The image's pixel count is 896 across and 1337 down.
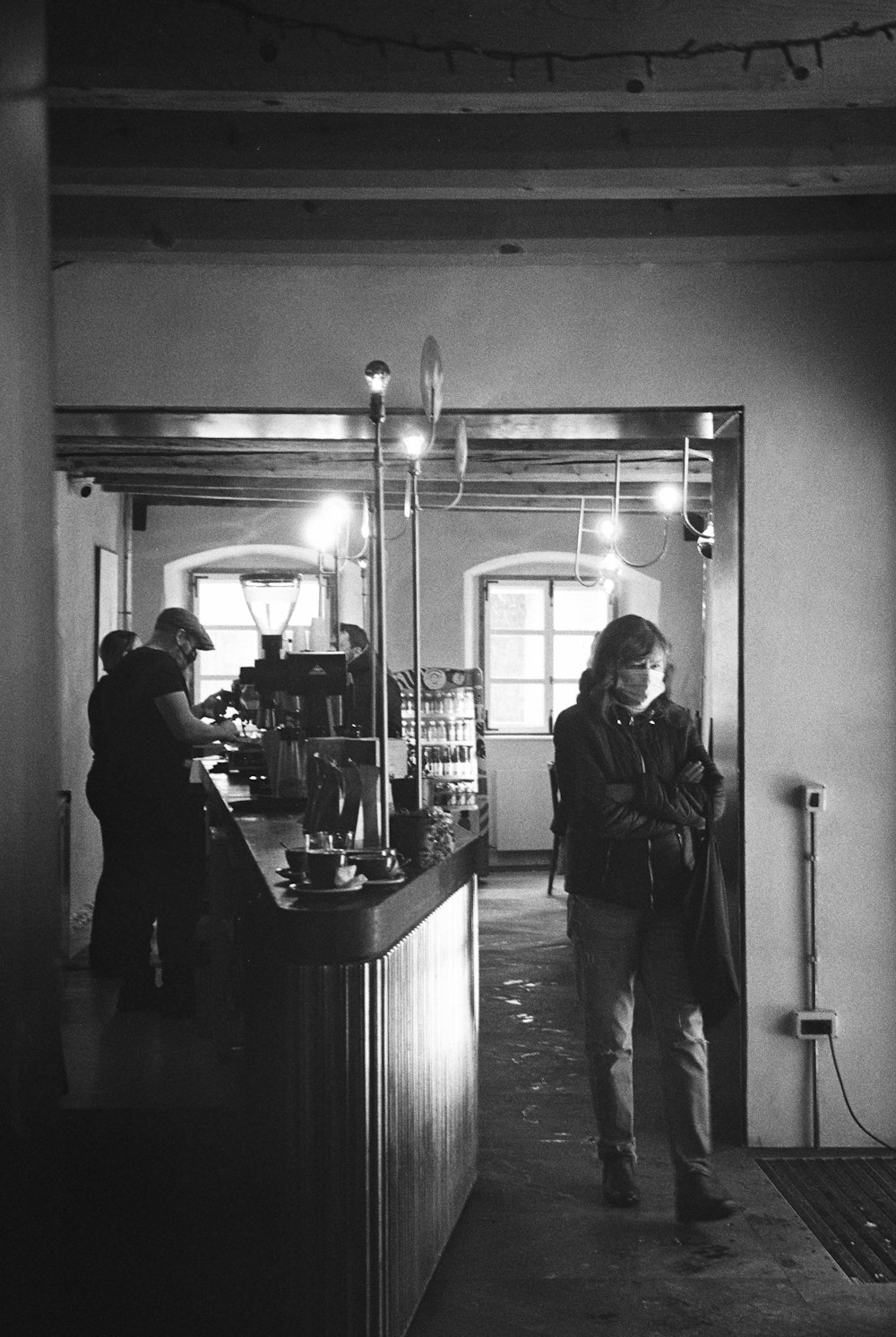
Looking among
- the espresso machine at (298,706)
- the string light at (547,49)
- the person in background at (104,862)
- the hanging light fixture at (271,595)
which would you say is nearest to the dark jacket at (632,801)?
the espresso machine at (298,706)

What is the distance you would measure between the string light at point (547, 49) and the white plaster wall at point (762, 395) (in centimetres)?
138

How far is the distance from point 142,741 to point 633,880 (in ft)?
9.03

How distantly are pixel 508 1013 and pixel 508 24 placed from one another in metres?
4.41

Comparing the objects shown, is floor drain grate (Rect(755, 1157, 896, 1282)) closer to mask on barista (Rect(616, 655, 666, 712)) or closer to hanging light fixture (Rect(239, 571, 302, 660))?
mask on barista (Rect(616, 655, 666, 712))

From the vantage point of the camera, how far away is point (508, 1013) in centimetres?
619

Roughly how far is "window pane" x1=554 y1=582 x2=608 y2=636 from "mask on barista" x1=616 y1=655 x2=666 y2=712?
26.0 ft

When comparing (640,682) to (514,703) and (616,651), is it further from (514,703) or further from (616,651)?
(514,703)

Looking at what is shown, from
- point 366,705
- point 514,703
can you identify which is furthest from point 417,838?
point 514,703

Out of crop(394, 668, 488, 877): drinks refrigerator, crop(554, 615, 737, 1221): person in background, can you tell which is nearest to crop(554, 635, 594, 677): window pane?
crop(394, 668, 488, 877): drinks refrigerator

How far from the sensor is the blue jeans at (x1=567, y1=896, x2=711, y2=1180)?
3.65 meters

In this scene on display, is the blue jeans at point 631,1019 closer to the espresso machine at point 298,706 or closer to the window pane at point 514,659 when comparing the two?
the espresso machine at point 298,706

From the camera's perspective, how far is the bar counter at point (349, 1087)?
2.43 m

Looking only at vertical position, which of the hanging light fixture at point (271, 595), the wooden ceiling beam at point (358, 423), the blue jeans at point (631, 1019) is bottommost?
the blue jeans at point (631, 1019)

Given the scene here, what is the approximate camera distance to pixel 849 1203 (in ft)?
12.6
